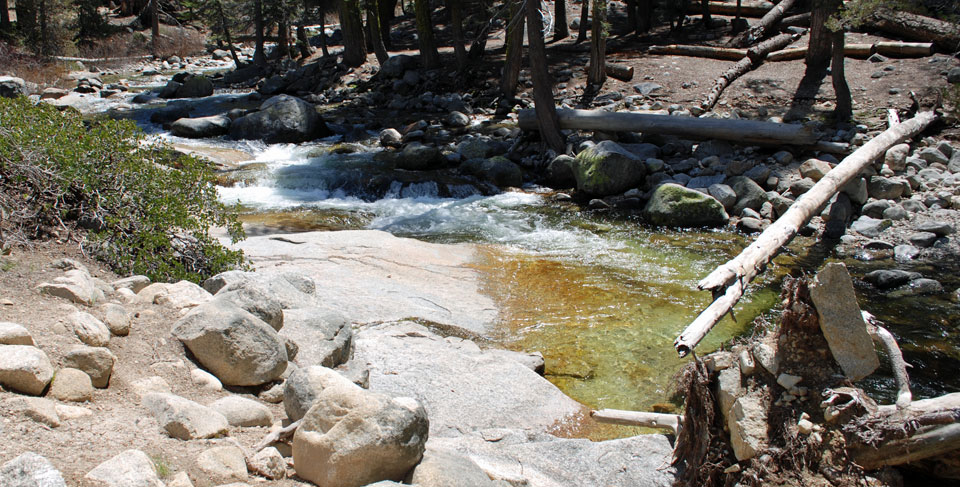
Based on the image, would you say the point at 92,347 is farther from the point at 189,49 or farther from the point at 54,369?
the point at 189,49

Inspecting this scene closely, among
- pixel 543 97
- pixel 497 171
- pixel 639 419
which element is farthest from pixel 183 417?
pixel 543 97

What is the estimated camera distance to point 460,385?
Result: 488 centimetres

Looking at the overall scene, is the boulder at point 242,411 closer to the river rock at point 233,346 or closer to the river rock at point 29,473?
the river rock at point 233,346

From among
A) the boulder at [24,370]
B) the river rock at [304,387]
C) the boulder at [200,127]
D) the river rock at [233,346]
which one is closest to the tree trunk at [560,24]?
the boulder at [200,127]

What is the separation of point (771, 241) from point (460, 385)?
335cm

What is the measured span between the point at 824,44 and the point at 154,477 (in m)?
16.4

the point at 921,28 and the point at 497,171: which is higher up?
the point at 921,28

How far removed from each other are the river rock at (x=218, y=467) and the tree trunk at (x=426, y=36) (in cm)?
1968

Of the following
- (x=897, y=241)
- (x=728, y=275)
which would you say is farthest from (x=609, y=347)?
(x=897, y=241)

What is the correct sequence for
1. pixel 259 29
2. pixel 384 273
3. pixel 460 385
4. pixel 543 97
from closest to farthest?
pixel 460 385
pixel 384 273
pixel 543 97
pixel 259 29

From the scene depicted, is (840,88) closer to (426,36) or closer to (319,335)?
(319,335)

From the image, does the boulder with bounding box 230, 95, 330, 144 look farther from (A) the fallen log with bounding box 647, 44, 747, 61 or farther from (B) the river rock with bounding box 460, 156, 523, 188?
(A) the fallen log with bounding box 647, 44, 747, 61

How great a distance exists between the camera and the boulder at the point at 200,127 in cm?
1645

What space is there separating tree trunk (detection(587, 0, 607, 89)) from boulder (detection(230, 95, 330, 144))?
7267 millimetres
